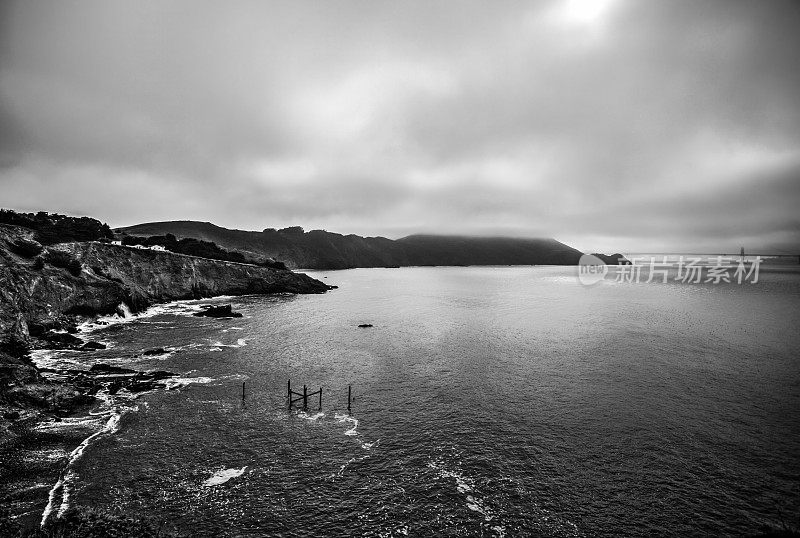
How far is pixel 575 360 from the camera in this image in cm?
5575

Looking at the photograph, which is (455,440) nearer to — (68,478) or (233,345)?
(68,478)

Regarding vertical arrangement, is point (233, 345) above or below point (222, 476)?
above

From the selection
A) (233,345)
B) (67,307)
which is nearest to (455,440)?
(233,345)

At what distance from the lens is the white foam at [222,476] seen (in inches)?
1021

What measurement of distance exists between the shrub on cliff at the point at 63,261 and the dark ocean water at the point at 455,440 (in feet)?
62.3

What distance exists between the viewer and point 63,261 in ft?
245

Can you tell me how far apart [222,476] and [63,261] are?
7556 centimetres

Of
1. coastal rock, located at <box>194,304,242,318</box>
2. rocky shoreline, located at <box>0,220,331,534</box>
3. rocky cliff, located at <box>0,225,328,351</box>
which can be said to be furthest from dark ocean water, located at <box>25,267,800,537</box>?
coastal rock, located at <box>194,304,242,318</box>

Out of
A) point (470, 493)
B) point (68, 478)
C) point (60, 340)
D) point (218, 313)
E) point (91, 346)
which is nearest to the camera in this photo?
point (68, 478)

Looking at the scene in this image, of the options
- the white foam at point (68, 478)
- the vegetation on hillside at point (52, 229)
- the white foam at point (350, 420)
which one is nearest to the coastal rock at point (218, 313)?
the vegetation on hillside at point (52, 229)

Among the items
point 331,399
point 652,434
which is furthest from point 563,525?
point 331,399

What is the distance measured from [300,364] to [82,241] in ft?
274

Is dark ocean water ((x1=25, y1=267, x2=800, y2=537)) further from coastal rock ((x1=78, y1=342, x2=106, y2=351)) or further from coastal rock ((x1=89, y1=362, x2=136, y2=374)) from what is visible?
coastal rock ((x1=89, y1=362, x2=136, y2=374))

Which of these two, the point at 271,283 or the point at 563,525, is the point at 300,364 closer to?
the point at 563,525
